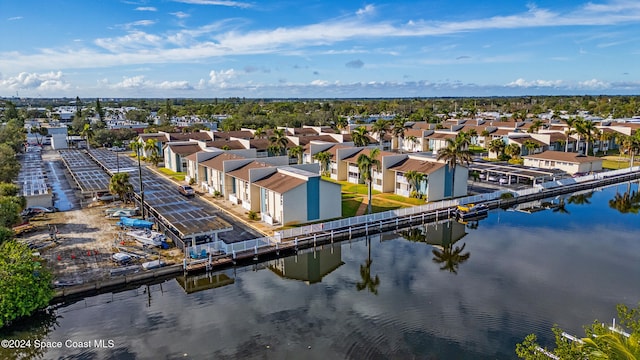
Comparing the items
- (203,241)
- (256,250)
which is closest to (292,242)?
(256,250)

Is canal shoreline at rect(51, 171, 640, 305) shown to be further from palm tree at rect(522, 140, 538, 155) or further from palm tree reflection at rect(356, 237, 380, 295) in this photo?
palm tree at rect(522, 140, 538, 155)

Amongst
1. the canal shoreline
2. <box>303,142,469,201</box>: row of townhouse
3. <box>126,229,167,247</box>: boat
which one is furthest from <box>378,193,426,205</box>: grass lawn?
<box>126,229,167,247</box>: boat

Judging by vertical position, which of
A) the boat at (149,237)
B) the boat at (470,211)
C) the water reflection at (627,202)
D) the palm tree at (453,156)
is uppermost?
the palm tree at (453,156)

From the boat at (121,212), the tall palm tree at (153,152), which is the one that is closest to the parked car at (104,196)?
the boat at (121,212)

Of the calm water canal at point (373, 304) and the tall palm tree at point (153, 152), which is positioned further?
the tall palm tree at point (153, 152)

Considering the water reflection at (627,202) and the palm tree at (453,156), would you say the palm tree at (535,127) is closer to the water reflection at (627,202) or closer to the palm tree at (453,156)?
the water reflection at (627,202)

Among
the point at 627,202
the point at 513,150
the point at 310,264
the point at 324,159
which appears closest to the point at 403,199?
the point at 324,159

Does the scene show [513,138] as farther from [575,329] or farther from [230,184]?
[575,329]
